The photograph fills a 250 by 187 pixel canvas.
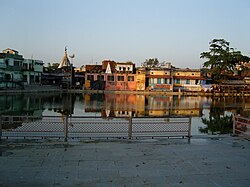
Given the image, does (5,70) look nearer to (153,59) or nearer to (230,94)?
(230,94)

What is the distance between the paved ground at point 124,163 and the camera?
560 centimetres

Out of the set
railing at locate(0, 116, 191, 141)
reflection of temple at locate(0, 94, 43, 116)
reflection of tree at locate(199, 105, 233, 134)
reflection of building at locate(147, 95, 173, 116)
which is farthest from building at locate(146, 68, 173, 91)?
railing at locate(0, 116, 191, 141)

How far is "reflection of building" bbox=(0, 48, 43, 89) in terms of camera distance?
54.2 m

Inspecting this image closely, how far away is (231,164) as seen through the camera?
7078 millimetres

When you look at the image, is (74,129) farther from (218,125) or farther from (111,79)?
(111,79)

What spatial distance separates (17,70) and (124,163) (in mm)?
58720

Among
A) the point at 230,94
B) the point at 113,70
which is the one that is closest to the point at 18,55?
the point at 113,70

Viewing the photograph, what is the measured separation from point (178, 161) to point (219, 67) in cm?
6381

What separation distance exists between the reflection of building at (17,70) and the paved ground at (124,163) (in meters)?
48.4

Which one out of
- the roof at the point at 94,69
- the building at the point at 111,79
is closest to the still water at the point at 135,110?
the building at the point at 111,79

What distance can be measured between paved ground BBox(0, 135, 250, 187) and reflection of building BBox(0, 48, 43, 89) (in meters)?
48.4

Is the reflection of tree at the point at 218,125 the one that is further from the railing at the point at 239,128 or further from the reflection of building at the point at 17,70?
the reflection of building at the point at 17,70

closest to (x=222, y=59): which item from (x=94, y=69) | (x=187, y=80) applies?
(x=187, y=80)

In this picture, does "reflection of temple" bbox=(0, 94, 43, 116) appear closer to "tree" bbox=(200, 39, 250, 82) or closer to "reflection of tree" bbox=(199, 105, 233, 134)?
"reflection of tree" bbox=(199, 105, 233, 134)
